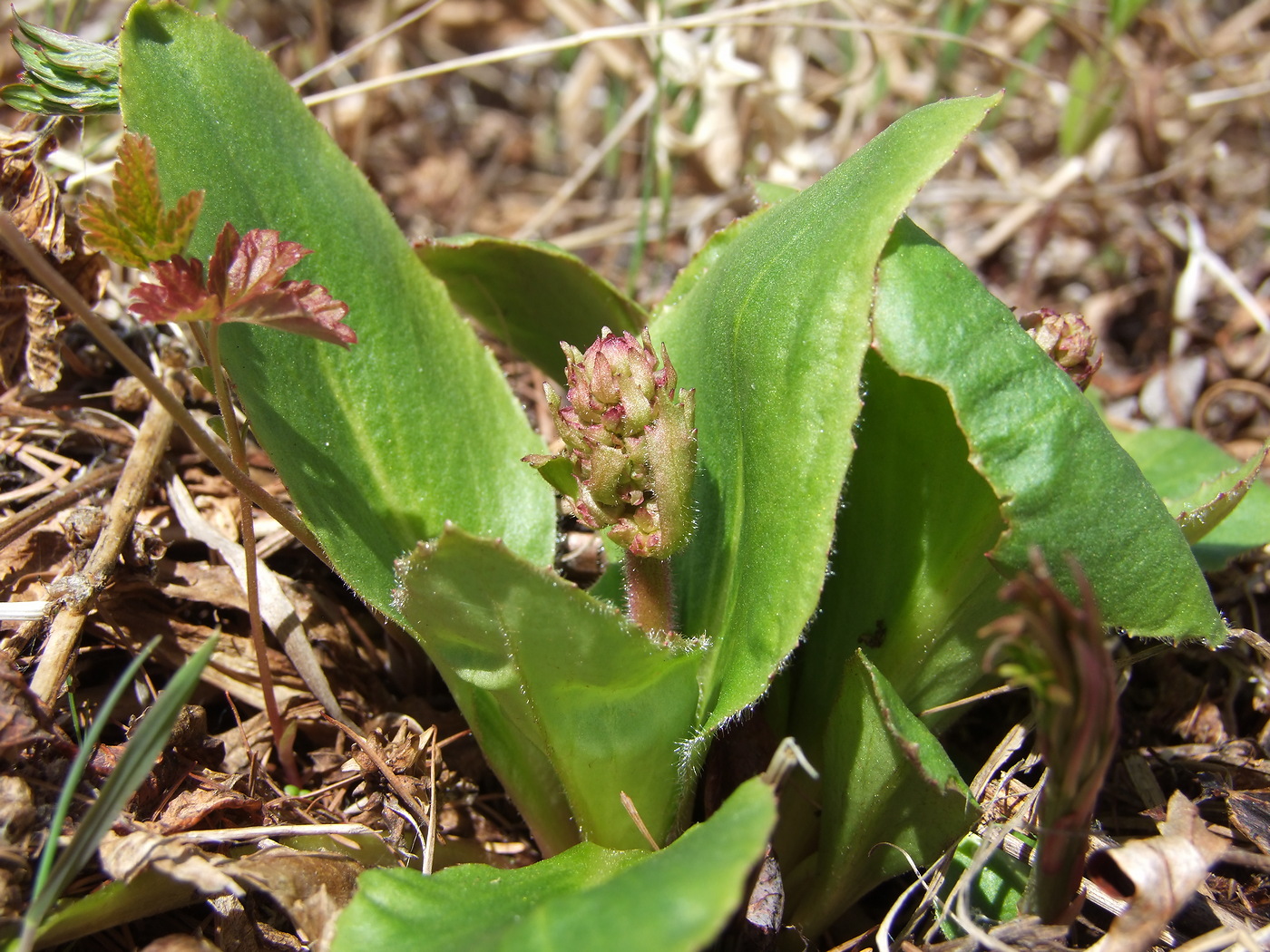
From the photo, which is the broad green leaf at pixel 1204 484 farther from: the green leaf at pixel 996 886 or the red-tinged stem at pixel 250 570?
the red-tinged stem at pixel 250 570

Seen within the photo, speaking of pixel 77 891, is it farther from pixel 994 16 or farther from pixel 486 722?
pixel 994 16

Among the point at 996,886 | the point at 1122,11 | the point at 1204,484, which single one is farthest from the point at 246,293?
the point at 1122,11

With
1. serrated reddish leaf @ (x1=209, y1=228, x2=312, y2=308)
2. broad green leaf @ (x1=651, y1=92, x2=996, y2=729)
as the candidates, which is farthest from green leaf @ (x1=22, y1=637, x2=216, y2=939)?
broad green leaf @ (x1=651, y1=92, x2=996, y2=729)

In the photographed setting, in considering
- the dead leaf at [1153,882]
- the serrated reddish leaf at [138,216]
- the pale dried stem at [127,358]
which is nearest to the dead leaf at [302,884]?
the pale dried stem at [127,358]

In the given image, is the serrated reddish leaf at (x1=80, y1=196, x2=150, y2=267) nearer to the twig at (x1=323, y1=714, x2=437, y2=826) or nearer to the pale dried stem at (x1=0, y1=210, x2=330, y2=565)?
the pale dried stem at (x1=0, y1=210, x2=330, y2=565)

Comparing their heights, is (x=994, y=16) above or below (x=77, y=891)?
above

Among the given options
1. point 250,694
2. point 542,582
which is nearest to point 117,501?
point 250,694
